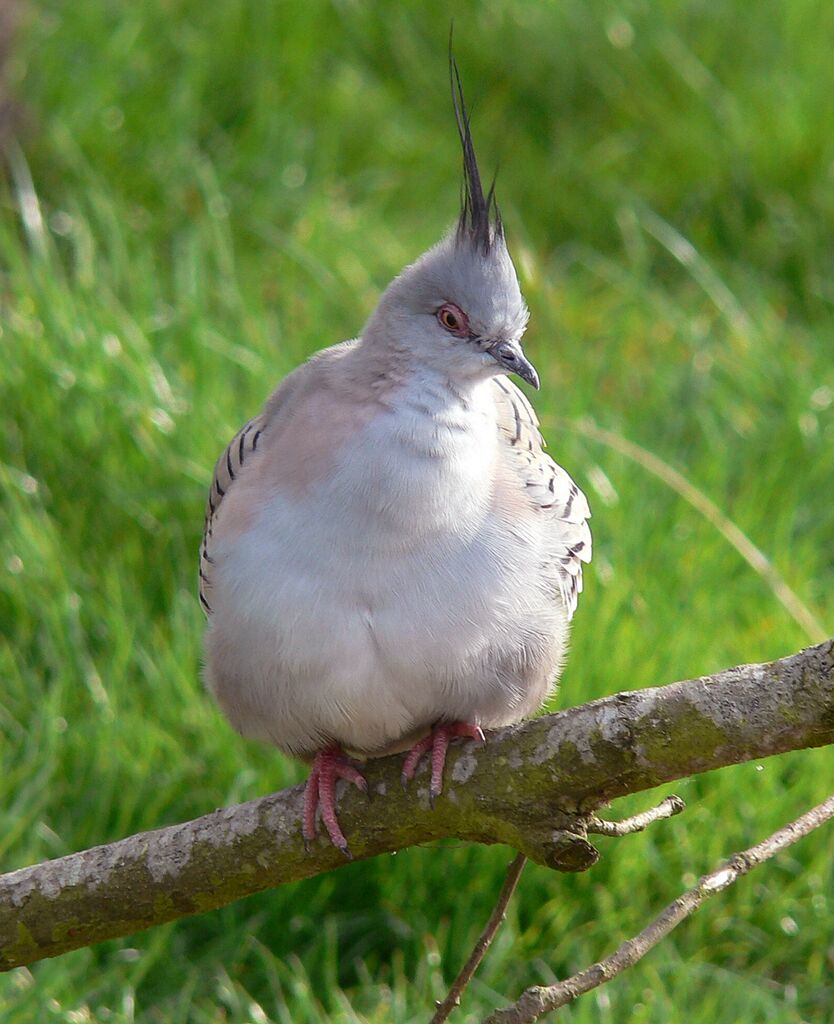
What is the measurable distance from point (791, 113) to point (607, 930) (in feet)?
12.2

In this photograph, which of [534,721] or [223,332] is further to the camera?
[223,332]

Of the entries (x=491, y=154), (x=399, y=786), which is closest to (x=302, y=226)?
(x=491, y=154)

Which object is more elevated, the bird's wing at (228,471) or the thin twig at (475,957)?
the bird's wing at (228,471)

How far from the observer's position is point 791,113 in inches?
243

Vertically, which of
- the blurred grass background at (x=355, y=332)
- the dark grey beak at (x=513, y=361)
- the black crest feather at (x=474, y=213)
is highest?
the black crest feather at (x=474, y=213)

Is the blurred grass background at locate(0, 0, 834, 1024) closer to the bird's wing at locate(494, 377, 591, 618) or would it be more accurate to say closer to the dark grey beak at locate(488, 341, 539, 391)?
the bird's wing at locate(494, 377, 591, 618)

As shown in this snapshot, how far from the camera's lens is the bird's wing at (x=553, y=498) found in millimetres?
3064

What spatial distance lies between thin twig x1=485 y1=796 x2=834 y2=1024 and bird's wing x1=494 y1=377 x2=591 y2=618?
865mm

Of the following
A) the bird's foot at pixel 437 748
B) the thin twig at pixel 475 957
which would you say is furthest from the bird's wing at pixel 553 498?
the thin twig at pixel 475 957

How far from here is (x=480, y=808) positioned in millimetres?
2436

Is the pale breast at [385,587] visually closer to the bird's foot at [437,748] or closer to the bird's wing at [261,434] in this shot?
the bird's foot at [437,748]

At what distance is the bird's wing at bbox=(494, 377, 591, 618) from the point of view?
121 inches

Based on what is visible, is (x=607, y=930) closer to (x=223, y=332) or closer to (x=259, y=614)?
(x=259, y=614)

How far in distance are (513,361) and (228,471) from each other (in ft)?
2.34
